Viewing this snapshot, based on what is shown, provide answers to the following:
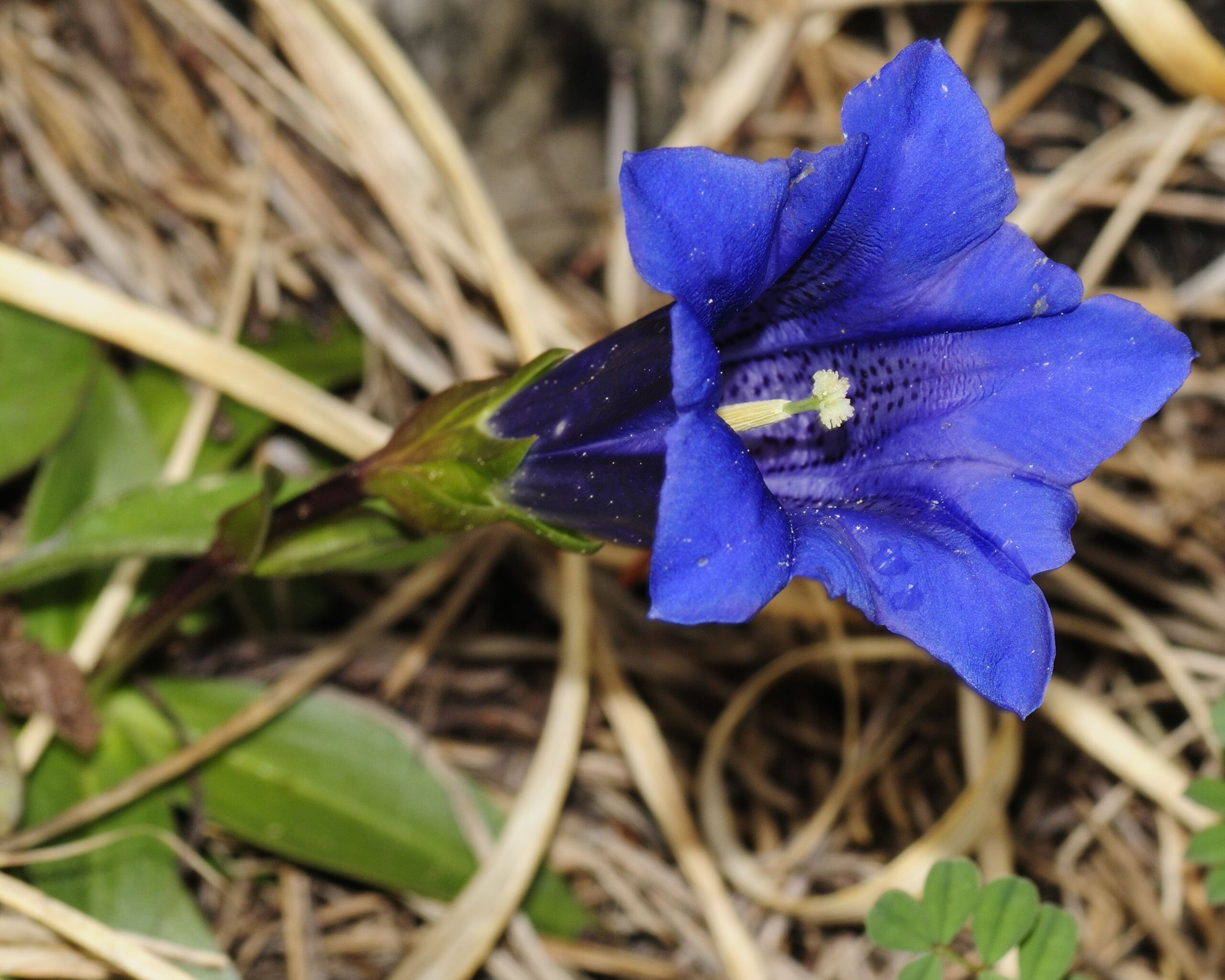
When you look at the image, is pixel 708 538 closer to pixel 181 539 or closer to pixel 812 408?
pixel 812 408

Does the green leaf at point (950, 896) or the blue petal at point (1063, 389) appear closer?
the blue petal at point (1063, 389)

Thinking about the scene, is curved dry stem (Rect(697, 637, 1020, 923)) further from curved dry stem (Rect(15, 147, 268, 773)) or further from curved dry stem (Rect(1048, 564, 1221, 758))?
curved dry stem (Rect(15, 147, 268, 773))

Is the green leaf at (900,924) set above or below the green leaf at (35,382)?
below

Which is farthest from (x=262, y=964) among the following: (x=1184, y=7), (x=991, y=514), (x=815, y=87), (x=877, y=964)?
(x=1184, y=7)

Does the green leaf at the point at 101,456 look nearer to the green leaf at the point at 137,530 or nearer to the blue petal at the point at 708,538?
the green leaf at the point at 137,530

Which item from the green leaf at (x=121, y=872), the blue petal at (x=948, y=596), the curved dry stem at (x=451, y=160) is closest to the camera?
the blue petal at (x=948, y=596)

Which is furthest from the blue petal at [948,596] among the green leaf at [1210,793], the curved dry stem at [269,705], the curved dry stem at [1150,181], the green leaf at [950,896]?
the curved dry stem at [1150,181]

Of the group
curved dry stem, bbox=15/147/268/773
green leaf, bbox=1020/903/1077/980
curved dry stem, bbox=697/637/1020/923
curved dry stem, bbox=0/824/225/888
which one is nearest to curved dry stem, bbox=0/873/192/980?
curved dry stem, bbox=0/824/225/888

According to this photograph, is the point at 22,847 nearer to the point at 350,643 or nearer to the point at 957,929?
the point at 350,643
